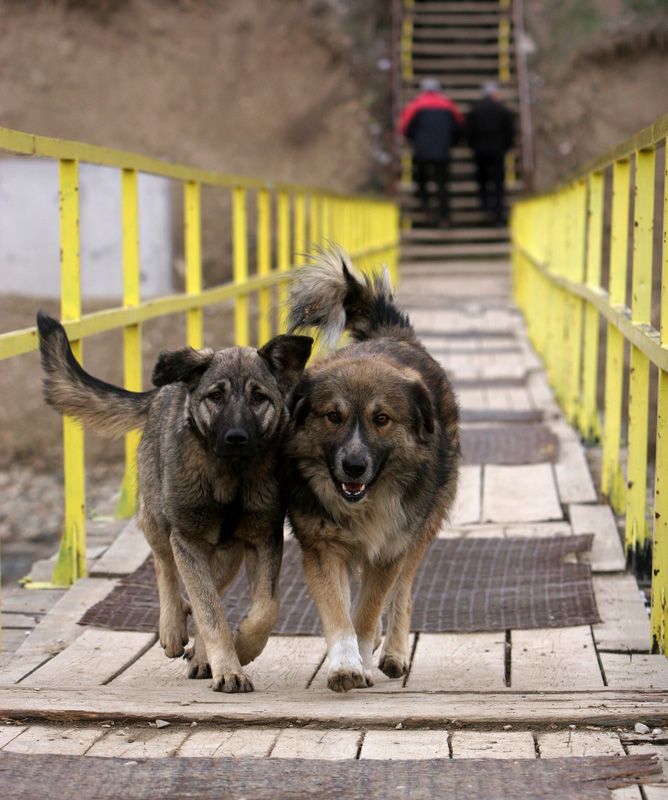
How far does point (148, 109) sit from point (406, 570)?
2556 centimetres

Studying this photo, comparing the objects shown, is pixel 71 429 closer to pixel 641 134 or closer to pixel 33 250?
pixel 641 134

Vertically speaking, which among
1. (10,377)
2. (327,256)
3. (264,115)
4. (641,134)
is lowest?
(10,377)

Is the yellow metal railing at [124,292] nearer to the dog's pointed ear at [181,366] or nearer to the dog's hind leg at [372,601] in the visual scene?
the dog's pointed ear at [181,366]

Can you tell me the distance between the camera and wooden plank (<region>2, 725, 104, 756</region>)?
347 centimetres

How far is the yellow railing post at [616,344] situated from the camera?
→ 620 cm

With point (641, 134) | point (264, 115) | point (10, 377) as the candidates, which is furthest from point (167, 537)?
point (264, 115)

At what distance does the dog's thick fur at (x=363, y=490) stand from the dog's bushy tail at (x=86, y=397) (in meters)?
0.81

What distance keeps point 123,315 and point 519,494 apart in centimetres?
247

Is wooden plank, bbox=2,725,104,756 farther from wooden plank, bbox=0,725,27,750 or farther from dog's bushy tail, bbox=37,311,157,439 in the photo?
dog's bushy tail, bbox=37,311,157,439

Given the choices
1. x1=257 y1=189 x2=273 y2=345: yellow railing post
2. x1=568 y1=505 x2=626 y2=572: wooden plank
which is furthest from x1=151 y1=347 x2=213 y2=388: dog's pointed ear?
x1=257 y1=189 x2=273 y2=345: yellow railing post

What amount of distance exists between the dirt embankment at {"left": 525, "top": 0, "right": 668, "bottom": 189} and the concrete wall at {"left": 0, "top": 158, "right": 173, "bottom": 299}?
29.1ft

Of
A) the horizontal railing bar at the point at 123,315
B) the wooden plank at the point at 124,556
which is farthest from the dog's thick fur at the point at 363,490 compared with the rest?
the wooden plank at the point at 124,556

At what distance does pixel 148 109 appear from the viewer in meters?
29.1

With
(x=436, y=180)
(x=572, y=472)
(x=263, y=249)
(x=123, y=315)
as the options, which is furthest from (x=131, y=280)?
(x=436, y=180)
